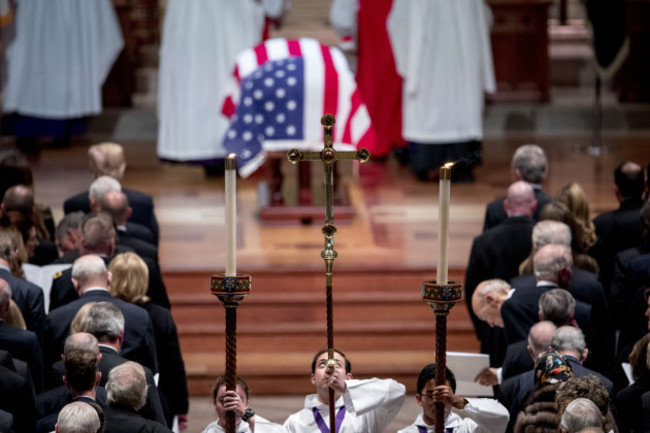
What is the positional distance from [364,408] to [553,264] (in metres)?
1.82

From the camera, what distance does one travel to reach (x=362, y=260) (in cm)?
927

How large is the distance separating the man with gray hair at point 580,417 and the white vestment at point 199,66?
807 cm

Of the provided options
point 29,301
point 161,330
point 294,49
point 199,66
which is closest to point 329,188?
point 29,301

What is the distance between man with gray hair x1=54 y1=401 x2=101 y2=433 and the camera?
14.6 ft

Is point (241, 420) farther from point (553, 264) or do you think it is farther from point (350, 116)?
point (350, 116)

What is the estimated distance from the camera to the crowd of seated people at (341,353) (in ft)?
16.1

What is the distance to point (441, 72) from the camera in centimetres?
1192

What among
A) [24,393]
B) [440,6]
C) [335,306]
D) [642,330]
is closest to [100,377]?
[24,393]

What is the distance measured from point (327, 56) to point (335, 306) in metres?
2.33

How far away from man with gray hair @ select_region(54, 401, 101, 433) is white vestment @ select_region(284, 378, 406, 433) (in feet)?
3.00

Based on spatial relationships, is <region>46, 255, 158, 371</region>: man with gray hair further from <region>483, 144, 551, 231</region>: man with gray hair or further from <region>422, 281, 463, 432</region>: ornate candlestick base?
<region>422, 281, 463, 432</region>: ornate candlestick base

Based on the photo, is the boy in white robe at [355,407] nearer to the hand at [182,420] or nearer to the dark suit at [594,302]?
the dark suit at [594,302]

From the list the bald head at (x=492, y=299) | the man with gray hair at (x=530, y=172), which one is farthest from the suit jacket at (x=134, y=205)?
the bald head at (x=492, y=299)

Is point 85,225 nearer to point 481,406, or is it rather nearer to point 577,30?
point 481,406
